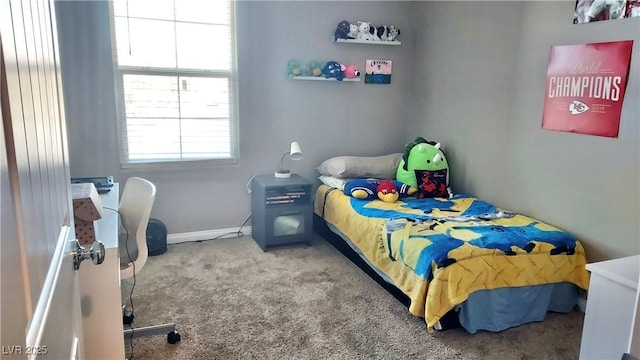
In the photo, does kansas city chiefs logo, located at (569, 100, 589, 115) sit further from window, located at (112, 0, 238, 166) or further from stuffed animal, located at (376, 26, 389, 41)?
window, located at (112, 0, 238, 166)

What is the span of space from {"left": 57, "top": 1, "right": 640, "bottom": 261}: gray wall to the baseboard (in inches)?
2.1

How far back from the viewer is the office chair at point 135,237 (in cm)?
226

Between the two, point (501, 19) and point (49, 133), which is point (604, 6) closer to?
point (501, 19)

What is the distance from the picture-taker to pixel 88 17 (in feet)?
10.7

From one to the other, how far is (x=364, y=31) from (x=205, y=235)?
2.37 metres

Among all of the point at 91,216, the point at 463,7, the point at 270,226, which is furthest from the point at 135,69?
the point at 463,7

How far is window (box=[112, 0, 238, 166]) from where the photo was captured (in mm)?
3475

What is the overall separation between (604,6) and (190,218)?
3.37 metres

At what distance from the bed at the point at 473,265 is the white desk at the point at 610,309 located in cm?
48

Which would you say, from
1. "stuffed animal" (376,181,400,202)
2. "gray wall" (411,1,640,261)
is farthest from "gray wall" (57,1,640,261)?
"stuffed animal" (376,181,400,202)

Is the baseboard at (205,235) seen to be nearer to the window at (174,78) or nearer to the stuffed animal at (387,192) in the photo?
the window at (174,78)

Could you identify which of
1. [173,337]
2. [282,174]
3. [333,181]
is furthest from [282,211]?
[173,337]

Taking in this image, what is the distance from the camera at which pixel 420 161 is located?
375 cm

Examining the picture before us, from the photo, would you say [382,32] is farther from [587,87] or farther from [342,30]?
[587,87]
